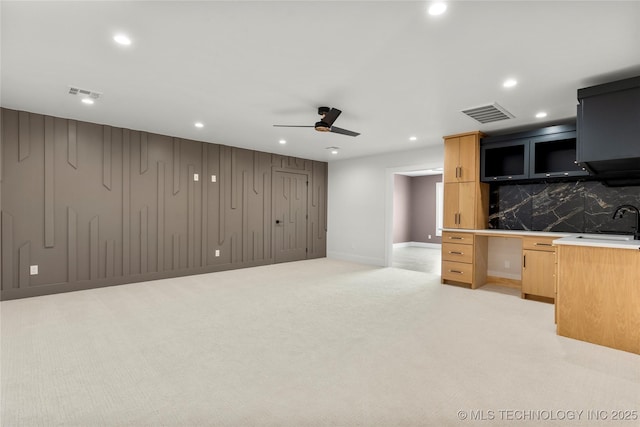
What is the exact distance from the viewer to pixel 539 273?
4250 millimetres

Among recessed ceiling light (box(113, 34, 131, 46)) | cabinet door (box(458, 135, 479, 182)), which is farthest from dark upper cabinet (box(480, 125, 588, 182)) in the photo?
recessed ceiling light (box(113, 34, 131, 46))

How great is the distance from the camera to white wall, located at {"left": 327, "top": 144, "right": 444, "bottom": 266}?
21.8 feet

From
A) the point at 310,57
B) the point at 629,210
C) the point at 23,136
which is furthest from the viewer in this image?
the point at 23,136

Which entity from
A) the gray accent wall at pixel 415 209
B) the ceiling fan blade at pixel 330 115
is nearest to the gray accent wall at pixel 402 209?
the gray accent wall at pixel 415 209

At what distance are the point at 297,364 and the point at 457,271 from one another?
3.60m

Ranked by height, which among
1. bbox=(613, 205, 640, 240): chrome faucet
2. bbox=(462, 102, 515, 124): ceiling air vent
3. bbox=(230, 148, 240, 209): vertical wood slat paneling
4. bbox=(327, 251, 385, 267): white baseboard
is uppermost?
bbox=(462, 102, 515, 124): ceiling air vent

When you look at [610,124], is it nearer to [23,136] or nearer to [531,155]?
[531,155]

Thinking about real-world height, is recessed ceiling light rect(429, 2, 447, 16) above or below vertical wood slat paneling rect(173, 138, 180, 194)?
above

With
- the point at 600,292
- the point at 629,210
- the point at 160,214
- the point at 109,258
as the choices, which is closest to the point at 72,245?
the point at 109,258

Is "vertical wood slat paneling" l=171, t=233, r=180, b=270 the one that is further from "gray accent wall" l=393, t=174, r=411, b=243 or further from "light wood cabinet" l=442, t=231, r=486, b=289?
"gray accent wall" l=393, t=174, r=411, b=243

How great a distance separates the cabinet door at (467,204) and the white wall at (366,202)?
1.06 m

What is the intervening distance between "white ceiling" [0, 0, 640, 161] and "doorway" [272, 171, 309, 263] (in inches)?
114

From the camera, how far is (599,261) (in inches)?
113

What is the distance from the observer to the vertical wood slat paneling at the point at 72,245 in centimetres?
457
